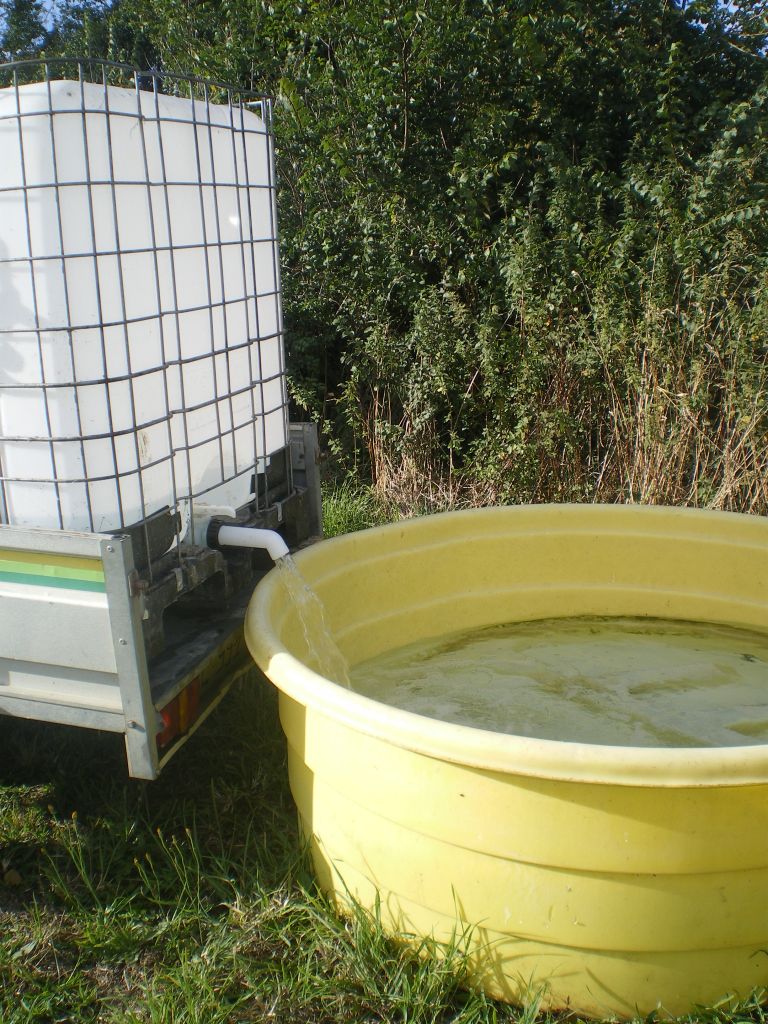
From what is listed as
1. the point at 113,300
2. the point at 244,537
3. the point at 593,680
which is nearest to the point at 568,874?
the point at 244,537

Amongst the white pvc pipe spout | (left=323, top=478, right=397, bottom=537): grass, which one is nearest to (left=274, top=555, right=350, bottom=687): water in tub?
the white pvc pipe spout

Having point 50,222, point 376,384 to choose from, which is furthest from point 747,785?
point 376,384

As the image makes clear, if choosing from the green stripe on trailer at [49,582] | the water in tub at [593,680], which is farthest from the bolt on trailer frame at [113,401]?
the water in tub at [593,680]

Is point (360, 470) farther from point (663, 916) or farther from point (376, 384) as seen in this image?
point (663, 916)

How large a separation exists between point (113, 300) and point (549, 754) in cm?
128

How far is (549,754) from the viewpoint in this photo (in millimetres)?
1589

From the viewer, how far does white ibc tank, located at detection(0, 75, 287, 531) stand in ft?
5.90

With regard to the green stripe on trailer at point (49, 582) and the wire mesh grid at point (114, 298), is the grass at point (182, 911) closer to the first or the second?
the green stripe on trailer at point (49, 582)

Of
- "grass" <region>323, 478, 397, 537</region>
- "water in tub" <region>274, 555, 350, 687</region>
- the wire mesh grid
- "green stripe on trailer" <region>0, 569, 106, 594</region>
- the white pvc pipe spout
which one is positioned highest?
the wire mesh grid

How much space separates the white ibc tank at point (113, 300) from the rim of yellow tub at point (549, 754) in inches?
28.0

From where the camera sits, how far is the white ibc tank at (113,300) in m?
1.80

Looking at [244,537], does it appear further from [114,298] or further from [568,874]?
[568,874]

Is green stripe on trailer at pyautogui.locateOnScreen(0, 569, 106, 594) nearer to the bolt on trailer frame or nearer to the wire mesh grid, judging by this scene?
the bolt on trailer frame

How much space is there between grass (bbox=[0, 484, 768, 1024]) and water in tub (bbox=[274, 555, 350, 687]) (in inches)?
11.0
